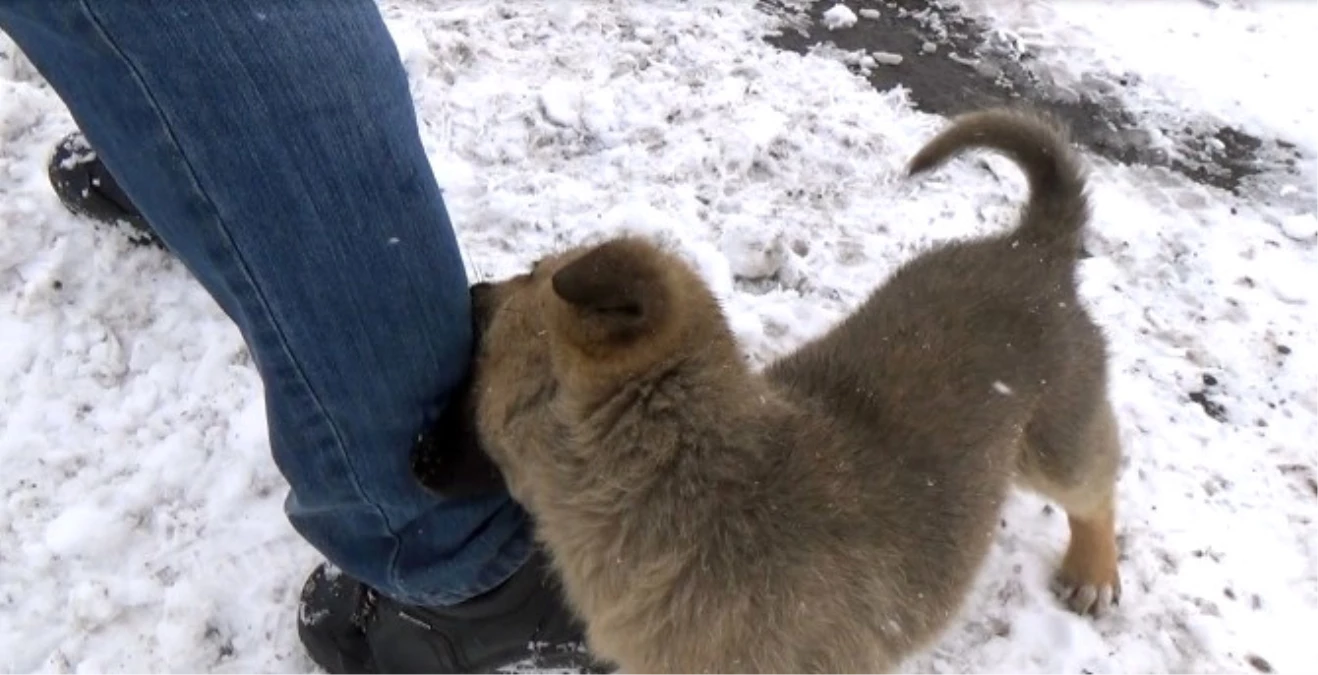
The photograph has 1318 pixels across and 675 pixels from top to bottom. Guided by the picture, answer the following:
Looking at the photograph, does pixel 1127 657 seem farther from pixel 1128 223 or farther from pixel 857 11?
pixel 857 11

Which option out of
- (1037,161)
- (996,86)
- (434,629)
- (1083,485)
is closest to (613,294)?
(434,629)

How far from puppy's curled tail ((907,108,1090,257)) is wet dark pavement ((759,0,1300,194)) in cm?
175

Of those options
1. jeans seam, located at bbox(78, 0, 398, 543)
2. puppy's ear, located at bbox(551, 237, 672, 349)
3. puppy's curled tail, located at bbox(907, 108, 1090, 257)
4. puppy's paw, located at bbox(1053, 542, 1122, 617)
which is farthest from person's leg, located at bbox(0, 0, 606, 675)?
puppy's paw, located at bbox(1053, 542, 1122, 617)

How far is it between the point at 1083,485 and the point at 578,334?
150 cm

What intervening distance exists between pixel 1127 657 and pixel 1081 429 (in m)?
0.65

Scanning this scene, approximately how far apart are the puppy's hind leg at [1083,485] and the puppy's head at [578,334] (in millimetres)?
1010

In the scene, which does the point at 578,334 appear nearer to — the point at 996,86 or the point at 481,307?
the point at 481,307

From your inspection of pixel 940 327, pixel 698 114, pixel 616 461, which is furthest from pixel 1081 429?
pixel 698 114

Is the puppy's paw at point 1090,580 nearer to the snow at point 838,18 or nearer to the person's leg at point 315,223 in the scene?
the person's leg at point 315,223

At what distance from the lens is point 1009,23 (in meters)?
4.94

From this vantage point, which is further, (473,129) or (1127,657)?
(473,129)

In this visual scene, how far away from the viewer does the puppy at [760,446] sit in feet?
6.46

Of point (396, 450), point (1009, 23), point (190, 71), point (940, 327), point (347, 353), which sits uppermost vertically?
point (190, 71)

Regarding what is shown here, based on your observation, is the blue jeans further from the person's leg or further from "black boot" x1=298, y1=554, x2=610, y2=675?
"black boot" x1=298, y1=554, x2=610, y2=675
